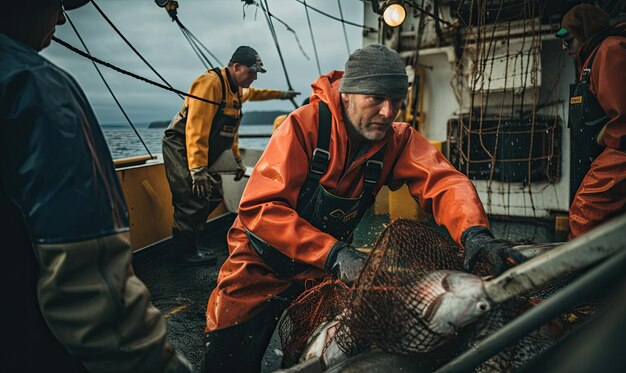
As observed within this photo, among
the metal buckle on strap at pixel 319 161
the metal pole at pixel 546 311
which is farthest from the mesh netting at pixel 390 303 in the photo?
the metal buckle on strap at pixel 319 161

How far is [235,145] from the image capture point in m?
5.73

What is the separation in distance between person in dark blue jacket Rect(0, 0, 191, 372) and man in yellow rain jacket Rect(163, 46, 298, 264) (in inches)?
132

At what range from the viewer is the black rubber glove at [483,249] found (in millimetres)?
1565

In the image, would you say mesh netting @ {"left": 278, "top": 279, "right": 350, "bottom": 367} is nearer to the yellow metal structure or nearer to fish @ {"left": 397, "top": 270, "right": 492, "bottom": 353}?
fish @ {"left": 397, "top": 270, "right": 492, "bottom": 353}

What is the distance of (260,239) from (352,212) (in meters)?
0.64

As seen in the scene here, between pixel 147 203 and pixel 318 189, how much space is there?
3.64m

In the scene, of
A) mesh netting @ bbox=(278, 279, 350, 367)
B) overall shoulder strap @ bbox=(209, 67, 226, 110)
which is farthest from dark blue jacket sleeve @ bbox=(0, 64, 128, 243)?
overall shoulder strap @ bbox=(209, 67, 226, 110)

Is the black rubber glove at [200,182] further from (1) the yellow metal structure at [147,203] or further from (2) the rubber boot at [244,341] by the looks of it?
(2) the rubber boot at [244,341]

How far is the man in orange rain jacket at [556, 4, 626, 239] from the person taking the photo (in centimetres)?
328

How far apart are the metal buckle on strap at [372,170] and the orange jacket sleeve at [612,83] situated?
2.42 m

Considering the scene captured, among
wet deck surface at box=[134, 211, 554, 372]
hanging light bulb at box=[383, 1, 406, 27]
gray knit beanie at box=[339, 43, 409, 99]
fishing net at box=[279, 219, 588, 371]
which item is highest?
hanging light bulb at box=[383, 1, 406, 27]

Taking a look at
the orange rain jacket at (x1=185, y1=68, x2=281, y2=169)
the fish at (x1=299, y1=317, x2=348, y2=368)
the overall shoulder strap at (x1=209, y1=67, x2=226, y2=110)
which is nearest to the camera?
the fish at (x1=299, y1=317, x2=348, y2=368)

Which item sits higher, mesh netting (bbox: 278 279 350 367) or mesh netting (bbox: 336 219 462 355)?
mesh netting (bbox: 336 219 462 355)

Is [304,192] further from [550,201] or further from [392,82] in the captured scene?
[550,201]
